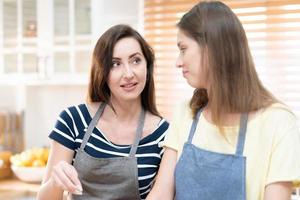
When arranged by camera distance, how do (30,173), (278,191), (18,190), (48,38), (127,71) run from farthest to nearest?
(48,38) < (30,173) < (18,190) < (127,71) < (278,191)

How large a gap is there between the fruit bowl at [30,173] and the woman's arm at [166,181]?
1.66 metres

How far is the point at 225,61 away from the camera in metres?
1.09

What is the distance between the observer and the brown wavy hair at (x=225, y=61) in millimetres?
1089

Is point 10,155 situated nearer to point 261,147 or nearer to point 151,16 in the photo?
point 151,16

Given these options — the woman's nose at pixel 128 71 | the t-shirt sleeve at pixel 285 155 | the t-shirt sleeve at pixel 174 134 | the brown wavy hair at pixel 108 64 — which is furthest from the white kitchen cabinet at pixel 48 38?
the t-shirt sleeve at pixel 285 155

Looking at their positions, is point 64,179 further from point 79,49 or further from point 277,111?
point 79,49

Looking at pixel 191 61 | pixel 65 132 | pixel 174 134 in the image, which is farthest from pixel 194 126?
pixel 65 132

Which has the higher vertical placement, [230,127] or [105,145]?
[230,127]

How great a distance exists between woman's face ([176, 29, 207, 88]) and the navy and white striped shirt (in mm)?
389

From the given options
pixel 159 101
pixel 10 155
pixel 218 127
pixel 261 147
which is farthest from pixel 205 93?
pixel 10 155

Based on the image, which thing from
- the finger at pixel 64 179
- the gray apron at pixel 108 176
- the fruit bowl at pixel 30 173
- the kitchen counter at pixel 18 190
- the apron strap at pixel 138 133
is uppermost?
the apron strap at pixel 138 133

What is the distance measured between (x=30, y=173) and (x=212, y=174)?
6.21ft

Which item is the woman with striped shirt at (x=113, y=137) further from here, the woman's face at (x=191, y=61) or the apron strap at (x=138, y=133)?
the woman's face at (x=191, y=61)

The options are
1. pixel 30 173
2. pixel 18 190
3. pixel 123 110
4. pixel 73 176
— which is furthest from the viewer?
pixel 30 173
